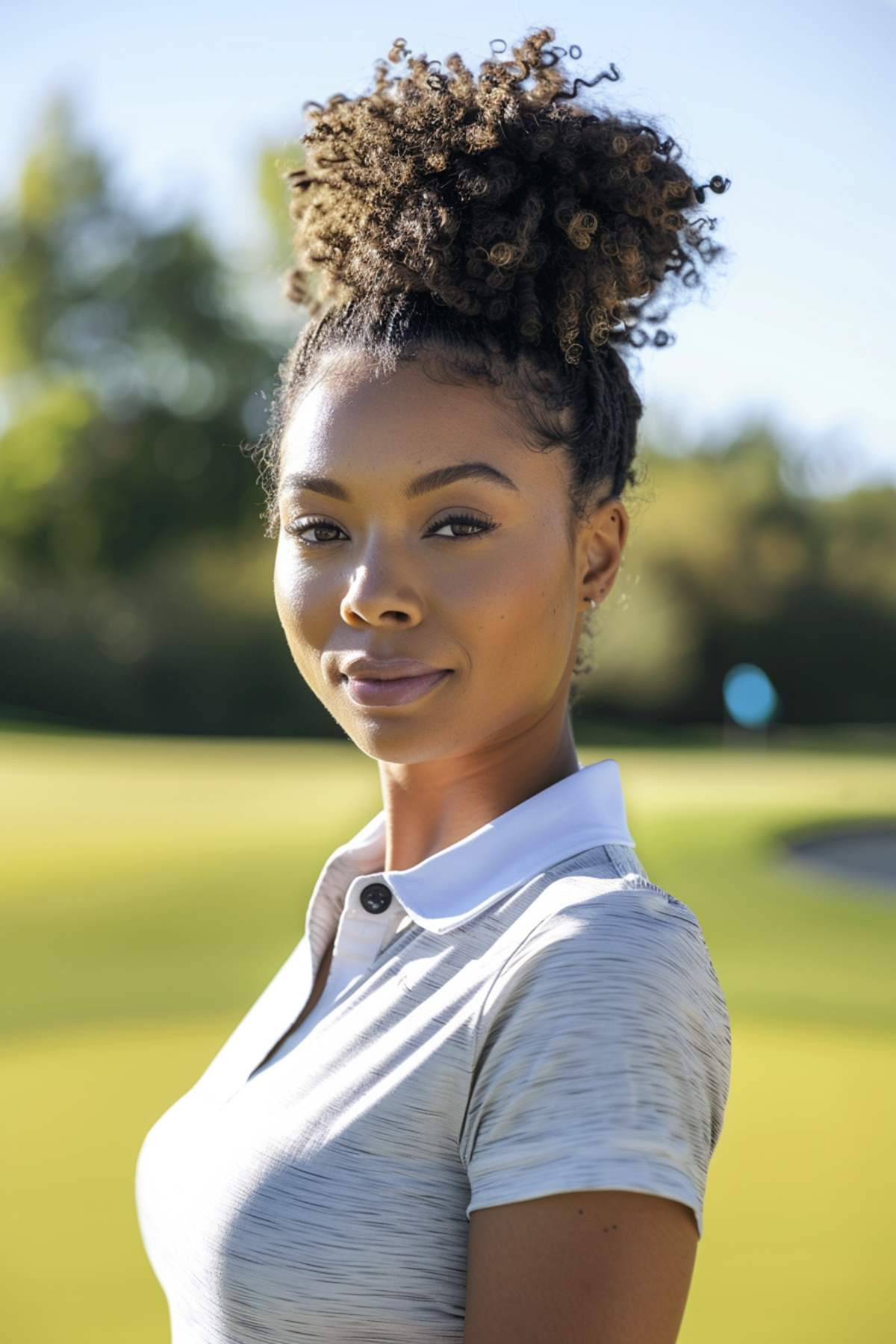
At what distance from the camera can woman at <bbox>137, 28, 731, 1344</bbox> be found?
1036 millimetres

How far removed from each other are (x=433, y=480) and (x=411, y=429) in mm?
53

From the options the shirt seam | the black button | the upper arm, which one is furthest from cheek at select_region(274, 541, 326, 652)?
the upper arm

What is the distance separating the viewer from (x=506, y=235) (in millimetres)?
1339

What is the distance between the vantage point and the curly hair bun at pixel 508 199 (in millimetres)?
1352

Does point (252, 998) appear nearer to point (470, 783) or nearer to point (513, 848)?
point (470, 783)

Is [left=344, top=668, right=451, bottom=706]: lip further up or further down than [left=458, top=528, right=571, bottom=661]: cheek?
further down

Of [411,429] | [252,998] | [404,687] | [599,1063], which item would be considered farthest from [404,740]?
[252,998]

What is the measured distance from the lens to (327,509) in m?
1.35

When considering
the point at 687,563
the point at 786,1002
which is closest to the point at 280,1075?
the point at 786,1002

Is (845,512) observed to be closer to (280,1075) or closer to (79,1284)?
(79,1284)

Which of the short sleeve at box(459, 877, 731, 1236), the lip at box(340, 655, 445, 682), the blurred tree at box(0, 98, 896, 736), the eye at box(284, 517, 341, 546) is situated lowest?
the short sleeve at box(459, 877, 731, 1236)

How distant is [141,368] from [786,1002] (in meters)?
21.1

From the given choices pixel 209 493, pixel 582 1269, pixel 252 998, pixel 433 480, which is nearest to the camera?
pixel 582 1269

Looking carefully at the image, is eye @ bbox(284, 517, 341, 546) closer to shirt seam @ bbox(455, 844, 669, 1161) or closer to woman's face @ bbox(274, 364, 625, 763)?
woman's face @ bbox(274, 364, 625, 763)
